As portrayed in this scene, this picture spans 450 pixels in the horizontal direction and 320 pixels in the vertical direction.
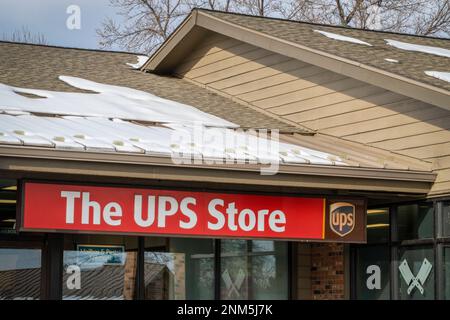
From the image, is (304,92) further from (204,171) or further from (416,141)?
(204,171)

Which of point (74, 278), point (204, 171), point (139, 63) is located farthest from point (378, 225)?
point (139, 63)

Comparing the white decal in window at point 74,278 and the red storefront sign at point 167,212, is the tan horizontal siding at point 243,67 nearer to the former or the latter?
the red storefront sign at point 167,212

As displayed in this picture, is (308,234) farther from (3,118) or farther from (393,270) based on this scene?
(3,118)

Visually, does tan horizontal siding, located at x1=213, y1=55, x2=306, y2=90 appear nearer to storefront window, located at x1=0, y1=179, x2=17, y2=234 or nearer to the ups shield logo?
the ups shield logo

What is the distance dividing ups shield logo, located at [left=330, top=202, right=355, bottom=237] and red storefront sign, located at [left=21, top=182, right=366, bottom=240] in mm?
174

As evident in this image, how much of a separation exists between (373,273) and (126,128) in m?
4.27

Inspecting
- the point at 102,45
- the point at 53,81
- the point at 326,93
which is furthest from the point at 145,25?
the point at 326,93

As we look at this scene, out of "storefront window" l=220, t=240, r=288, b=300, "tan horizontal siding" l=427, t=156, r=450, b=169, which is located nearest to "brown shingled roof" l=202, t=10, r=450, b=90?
"tan horizontal siding" l=427, t=156, r=450, b=169

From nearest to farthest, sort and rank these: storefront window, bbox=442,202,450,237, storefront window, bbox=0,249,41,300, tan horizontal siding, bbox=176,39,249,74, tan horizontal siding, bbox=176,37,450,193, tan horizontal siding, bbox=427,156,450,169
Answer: storefront window, bbox=0,249,41,300 → storefront window, bbox=442,202,450,237 → tan horizontal siding, bbox=427,156,450,169 → tan horizontal siding, bbox=176,37,450,193 → tan horizontal siding, bbox=176,39,249,74

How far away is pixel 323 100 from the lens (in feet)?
49.6

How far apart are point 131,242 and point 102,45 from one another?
1983cm

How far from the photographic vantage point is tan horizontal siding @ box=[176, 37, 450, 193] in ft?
43.5

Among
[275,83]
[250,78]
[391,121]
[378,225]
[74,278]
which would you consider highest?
[250,78]
